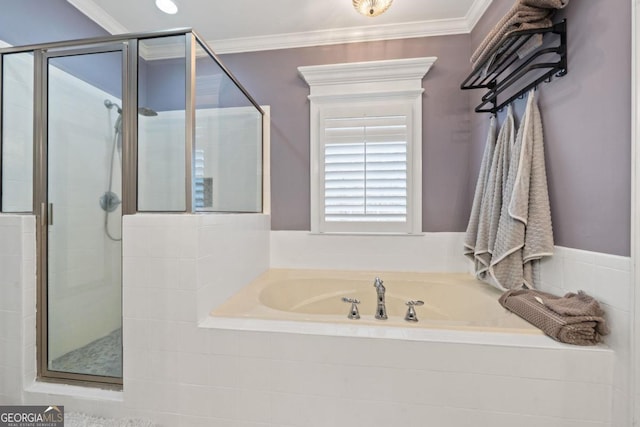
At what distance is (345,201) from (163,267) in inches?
50.9

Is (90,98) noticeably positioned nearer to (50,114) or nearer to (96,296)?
(50,114)

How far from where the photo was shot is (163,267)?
1.17m

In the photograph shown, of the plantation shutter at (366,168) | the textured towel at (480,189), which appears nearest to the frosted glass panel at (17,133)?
the plantation shutter at (366,168)

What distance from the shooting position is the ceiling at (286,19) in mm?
1764

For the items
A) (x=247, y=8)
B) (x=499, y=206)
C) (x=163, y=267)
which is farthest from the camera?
(x=247, y=8)

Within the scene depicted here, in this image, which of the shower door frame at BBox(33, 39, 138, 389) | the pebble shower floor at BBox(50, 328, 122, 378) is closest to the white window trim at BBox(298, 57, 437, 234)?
the shower door frame at BBox(33, 39, 138, 389)

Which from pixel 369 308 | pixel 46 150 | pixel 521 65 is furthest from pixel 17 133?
pixel 521 65

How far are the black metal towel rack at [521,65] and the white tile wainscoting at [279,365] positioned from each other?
82 centimetres

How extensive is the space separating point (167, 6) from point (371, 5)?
53.9 inches

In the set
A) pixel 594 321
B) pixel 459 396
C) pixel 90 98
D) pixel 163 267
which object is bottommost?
pixel 459 396

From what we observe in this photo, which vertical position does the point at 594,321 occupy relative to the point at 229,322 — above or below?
above

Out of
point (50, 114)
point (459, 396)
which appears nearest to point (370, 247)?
point (459, 396)

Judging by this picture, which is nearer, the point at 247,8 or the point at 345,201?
the point at 247,8

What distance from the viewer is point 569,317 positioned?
38.6 inches
